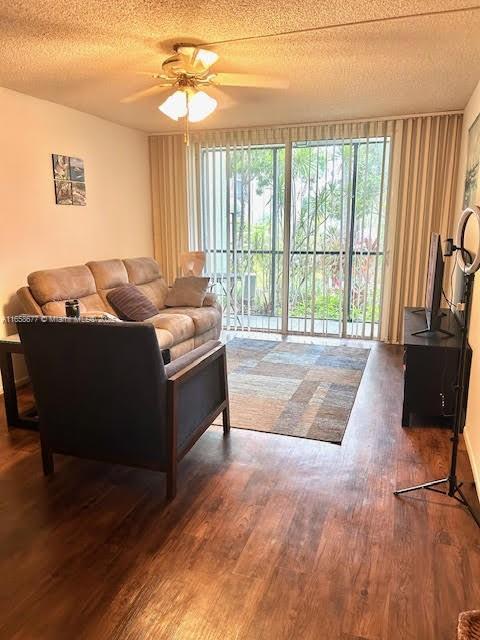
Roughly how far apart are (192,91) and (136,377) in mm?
2080

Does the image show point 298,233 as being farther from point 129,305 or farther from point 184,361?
point 184,361

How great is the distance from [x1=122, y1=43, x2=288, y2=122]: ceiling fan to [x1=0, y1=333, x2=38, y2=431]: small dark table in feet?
6.45

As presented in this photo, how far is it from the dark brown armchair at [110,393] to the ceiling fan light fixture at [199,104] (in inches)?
71.5

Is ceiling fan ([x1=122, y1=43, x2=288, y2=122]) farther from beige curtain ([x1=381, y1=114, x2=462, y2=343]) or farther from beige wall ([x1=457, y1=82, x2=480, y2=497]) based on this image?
beige wall ([x1=457, y1=82, x2=480, y2=497])

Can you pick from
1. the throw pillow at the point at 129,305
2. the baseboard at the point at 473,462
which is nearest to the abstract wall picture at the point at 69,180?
the throw pillow at the point at 129,305

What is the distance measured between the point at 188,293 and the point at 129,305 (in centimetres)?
81

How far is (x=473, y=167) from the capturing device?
133 inches

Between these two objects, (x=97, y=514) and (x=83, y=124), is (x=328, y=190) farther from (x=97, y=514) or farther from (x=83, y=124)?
(x=97, y=514)

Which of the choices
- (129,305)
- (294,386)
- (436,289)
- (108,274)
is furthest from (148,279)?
(436,289)

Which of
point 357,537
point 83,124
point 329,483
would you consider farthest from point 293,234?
point 357,537

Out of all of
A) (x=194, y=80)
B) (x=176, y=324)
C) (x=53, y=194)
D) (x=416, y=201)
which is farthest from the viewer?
Result: (x=416, y=201)

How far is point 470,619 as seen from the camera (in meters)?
1.26

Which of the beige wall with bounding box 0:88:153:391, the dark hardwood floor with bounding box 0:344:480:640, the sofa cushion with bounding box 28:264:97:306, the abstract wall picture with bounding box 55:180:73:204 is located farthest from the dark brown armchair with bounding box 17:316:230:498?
the abstract wall picture with bounding box 55:180:73:204

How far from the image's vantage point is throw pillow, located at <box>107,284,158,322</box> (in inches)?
170
